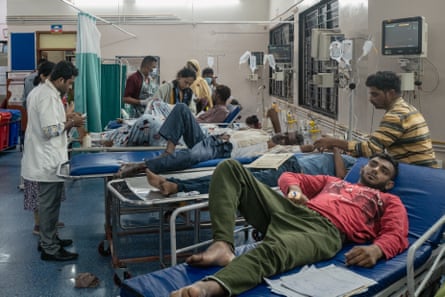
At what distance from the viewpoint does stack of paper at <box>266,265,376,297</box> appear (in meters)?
2.06

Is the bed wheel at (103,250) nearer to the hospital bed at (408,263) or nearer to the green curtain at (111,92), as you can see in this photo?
the hospital bed at (408,263)

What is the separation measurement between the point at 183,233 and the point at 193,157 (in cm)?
92

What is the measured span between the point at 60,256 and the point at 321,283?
2.23 metres

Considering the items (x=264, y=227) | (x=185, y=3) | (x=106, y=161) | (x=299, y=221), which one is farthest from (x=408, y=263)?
(x=185, y=3)

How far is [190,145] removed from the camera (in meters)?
4.07

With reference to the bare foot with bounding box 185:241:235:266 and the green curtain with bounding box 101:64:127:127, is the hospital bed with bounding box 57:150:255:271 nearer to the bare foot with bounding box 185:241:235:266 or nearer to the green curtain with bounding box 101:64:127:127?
the bare foot with bounding box 185:241:235:266

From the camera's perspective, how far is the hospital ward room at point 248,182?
7.61 feet

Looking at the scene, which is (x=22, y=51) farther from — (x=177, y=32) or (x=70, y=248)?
(x=70, y=248)

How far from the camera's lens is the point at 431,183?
9.43ft

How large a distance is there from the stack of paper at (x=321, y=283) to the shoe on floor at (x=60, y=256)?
2048 millimetres

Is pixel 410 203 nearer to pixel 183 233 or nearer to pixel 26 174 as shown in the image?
pixel 183 233

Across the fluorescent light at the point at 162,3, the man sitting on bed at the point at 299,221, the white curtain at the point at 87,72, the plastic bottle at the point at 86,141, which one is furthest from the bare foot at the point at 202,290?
the fluorescent light at the point at 162,3

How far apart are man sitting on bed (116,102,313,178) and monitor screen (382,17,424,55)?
1.16 metres

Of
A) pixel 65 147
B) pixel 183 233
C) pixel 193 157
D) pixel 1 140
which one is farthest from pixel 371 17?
pixel 1 140
